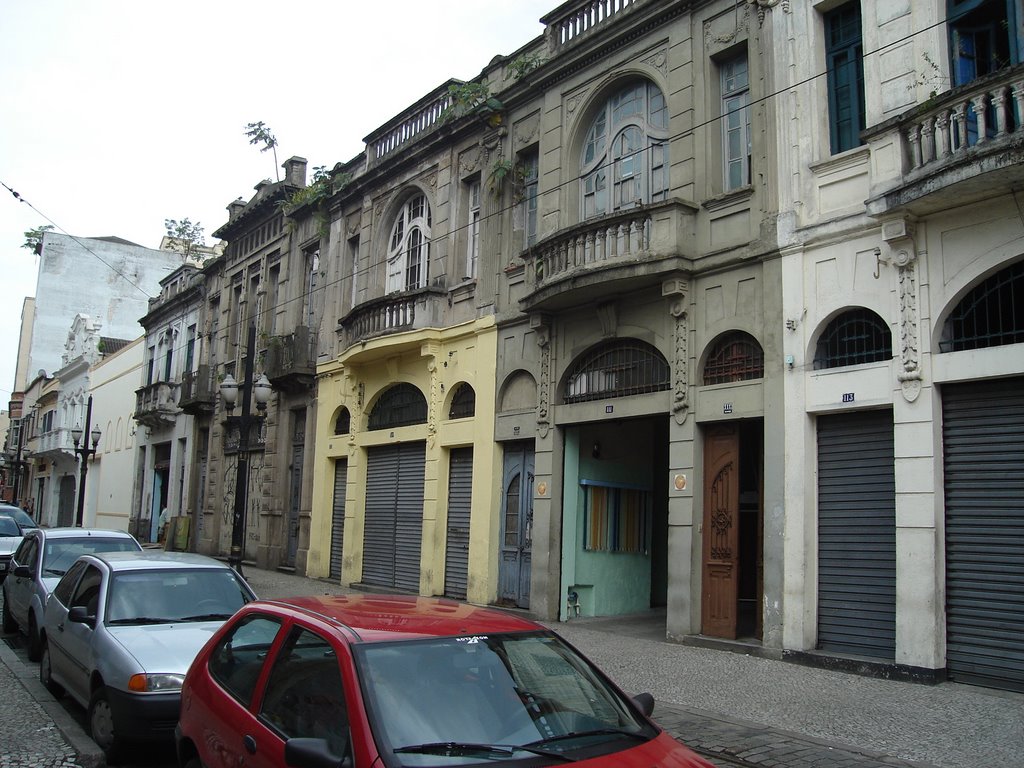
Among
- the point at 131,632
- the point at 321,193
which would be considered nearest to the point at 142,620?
the point at 131,632

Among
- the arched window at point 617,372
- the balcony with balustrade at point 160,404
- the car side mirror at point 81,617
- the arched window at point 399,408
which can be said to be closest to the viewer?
the car side mirror at point 81,617

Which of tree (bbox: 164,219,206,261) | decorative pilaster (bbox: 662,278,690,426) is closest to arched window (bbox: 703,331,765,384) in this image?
decorative pilaster (bbox: 662,278,690,426)

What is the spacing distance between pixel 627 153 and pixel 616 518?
642 cm

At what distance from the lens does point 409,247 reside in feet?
67.7

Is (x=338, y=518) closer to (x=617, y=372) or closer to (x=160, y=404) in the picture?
(x=617, y=372)

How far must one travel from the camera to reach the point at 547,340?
15734 mm

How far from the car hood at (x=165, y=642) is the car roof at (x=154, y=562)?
853 mm

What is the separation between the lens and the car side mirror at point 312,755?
3.61 m

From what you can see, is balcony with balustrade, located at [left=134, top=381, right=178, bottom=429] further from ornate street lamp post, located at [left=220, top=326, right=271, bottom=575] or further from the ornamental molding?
the ornamental molding

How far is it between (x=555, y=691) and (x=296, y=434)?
2125 centimetres

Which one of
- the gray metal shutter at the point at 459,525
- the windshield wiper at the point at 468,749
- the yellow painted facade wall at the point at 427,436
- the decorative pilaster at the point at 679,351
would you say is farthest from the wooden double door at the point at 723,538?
the windshield wiper at the point at 468,749

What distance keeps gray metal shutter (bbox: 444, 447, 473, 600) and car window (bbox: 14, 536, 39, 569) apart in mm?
7601

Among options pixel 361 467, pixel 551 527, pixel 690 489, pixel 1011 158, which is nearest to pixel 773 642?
pixel 690 489

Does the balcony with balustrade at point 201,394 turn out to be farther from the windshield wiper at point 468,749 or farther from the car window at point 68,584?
the windshield wiper at point 468,749
